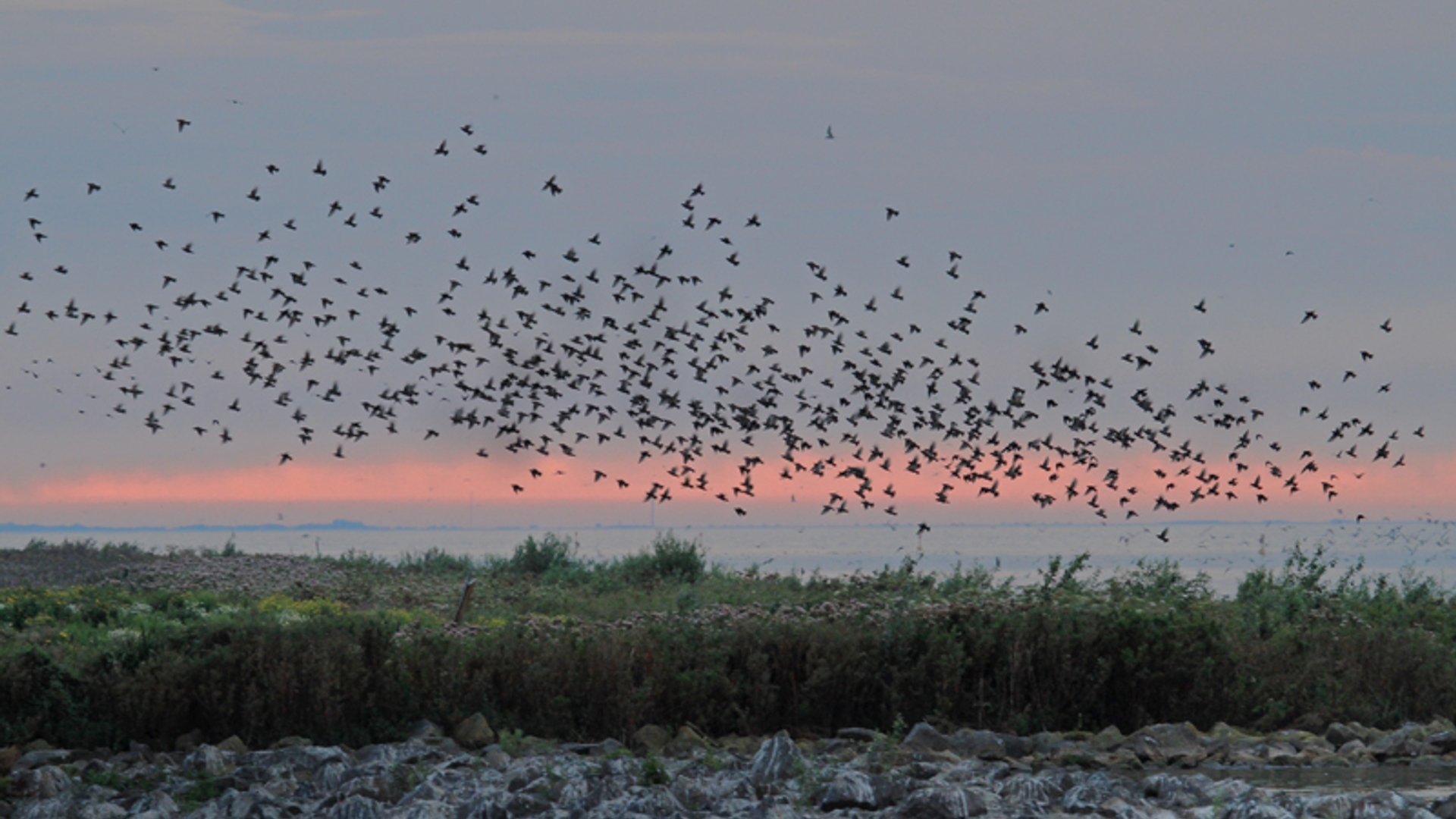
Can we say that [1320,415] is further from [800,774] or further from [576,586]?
[576,586]

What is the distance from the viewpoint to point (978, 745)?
12.1m

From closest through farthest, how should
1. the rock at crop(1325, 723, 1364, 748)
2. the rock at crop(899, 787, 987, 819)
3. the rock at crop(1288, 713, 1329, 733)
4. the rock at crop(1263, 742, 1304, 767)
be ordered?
1. the rock at crop(899, 787, 987, 819)
2. the rock at crop(1263, 742, 1304, 767)
3. the rock at crop(1325, 723, 1364, 748)
4. the rock at crop(1288, 713, 1329, 733)

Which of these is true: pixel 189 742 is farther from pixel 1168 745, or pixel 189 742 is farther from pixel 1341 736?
Result: pixel 1341 736

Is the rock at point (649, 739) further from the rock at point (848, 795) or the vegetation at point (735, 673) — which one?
the rock at point (848, 795)

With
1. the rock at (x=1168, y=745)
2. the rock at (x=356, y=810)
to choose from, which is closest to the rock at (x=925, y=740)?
the rock at (x=1168, y=745)

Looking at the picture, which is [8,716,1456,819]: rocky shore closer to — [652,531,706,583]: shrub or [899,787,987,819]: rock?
[899,787,987,819]: rock

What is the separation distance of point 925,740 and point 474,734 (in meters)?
4.20

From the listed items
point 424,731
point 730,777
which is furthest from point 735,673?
point 730,777

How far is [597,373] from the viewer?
19797mm

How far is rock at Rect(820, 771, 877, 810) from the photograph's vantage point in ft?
31.7

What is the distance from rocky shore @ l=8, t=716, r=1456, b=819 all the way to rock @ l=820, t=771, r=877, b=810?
0.01m

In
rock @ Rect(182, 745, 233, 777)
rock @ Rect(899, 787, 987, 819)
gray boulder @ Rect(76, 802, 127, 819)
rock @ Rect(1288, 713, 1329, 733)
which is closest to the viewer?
rock @ Rect(899, 787, 987, 819)

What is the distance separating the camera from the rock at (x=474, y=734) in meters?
12.5

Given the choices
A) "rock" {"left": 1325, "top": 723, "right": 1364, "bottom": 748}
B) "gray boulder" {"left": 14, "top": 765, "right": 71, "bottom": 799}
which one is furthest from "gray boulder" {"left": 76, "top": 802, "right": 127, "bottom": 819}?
"rock" {"left": 1325, "top": 723, "right": 1364, "bottom": 748}
